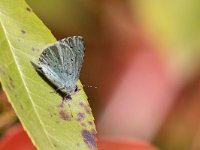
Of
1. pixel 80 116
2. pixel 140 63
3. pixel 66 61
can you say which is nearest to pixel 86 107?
pixel 80 116

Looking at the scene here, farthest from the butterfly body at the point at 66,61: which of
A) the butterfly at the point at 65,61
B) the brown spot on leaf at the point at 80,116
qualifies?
the brown spot on leaf at the point at 80,116

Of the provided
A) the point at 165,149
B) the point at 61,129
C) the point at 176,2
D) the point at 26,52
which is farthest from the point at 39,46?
the point at 165,149

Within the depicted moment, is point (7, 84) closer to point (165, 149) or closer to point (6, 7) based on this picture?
point (6, 7)

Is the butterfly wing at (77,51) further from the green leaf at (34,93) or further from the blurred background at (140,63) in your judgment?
the blurred background at (140,63)

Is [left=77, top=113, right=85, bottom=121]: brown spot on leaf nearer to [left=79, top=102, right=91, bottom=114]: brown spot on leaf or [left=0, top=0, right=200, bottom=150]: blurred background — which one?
[left=79, top=102, right=91, bottom=114]: brown spot on leaf

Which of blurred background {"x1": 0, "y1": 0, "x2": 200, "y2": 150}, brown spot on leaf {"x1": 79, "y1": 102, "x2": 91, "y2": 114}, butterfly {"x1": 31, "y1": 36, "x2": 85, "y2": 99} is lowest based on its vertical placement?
brown spot on leaf {"x1": 79, "y1": 102, "x2": 91, "y2": 114}

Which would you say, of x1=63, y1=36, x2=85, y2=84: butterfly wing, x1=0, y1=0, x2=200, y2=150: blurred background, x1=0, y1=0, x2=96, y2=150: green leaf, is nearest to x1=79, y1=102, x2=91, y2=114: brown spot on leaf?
x1=0, y1=0, x2=96, y2=150: green leaf
